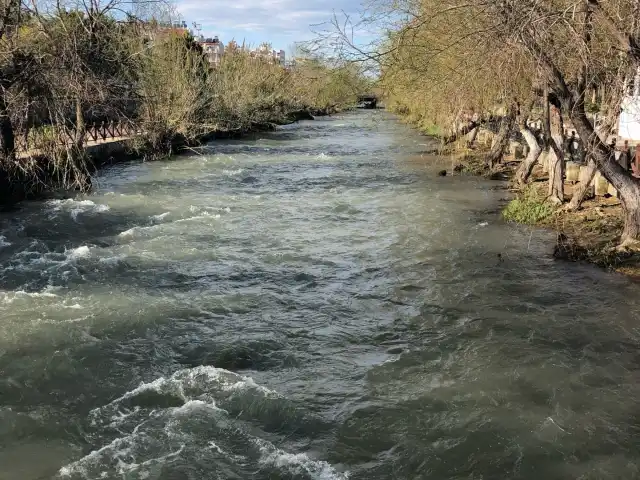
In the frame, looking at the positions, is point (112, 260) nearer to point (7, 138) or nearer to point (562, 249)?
point (7, 138)

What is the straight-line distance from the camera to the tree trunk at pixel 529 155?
19.8 meters

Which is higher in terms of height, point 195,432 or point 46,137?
point 46,137

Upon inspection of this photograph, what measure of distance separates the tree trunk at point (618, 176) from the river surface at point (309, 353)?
1.33 m

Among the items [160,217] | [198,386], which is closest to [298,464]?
[198,386]

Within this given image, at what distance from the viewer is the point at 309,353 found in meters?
8.45

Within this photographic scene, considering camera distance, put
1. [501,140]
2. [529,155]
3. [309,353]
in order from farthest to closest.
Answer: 1. [501,140]
2. [529,155]
3. [309,353]

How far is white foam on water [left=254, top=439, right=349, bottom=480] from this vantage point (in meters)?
5.85

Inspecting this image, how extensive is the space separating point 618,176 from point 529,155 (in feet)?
28.9

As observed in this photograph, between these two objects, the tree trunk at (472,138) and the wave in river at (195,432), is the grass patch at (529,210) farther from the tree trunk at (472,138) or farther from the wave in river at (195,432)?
the tree trunk at (472,138)

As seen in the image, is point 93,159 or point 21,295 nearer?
point 21,295

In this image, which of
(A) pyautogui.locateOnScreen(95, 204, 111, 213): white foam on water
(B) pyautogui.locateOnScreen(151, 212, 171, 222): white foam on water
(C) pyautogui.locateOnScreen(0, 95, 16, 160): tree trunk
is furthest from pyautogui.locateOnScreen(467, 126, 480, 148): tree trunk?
(C) pyautogui.locateOnScreen(0, 95, 16, 160): tree trunk

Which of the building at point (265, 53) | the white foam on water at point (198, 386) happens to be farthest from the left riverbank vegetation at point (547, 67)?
the building at point (265, 53)

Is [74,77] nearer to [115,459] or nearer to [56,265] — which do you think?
[56,265]

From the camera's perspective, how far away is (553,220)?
15.7m
